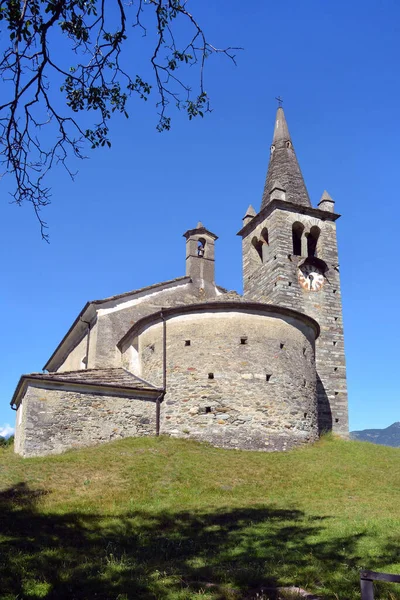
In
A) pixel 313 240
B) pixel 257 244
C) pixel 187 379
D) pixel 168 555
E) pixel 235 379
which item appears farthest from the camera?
pixel 257 244

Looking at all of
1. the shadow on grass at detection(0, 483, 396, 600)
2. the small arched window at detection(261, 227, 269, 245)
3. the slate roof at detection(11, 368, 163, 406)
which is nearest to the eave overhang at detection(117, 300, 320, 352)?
the slate roof at detection(11, 368, 163, 406)

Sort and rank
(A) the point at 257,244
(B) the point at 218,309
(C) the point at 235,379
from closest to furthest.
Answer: (C) the point at 235,379 → (B) the point at 218,309 → (A) the point at 257,244

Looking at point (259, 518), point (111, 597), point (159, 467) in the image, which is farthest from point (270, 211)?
point (111, 597)

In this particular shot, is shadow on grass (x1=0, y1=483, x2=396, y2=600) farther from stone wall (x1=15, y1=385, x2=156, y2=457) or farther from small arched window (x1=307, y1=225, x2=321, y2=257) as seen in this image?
small arched window (x1=307, y1=225, x2=321, y2=257)

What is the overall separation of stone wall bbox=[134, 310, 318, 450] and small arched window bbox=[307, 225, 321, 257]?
8591 millimetres

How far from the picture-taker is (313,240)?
2767cm

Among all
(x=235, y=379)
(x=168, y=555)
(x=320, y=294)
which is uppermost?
(x=320, y=294)

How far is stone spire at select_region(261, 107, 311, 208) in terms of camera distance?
91.2ft

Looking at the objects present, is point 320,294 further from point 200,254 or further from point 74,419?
point 74,419

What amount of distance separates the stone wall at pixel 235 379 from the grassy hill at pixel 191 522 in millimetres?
794

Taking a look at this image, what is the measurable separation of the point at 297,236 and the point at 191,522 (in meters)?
19.2

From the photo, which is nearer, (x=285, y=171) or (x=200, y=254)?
(x=200, y=254)

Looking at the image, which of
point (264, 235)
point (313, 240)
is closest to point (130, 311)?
point (264, 235)

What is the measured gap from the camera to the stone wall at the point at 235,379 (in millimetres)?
17812
